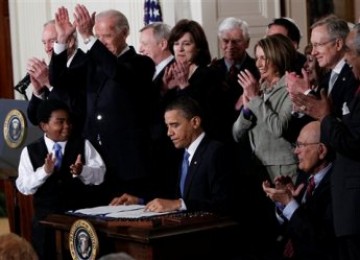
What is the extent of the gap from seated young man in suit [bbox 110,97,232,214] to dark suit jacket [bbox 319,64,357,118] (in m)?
0.62

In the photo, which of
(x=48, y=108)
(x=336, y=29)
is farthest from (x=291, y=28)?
(x=48, y=108)

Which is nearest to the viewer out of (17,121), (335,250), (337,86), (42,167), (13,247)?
(13,247)

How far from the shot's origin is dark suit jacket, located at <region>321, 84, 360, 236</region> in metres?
4.12

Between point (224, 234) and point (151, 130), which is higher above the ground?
point (151, 130)

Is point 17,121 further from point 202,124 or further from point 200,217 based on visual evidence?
point 200,217

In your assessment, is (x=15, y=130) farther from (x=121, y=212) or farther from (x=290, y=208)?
(x=290, y=208)

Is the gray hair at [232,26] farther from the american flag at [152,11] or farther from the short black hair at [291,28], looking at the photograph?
the american flag at [152,11]

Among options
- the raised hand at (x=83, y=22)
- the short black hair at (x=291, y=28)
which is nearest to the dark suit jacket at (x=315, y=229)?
the raised hand at (x=83, y=22)

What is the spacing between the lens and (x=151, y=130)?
5684 millimetres

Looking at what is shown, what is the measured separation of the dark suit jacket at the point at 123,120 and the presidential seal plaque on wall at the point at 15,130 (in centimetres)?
68

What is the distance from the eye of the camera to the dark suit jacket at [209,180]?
473 cm

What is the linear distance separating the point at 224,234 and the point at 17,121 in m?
2.08

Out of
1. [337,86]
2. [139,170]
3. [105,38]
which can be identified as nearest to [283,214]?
[337,86]

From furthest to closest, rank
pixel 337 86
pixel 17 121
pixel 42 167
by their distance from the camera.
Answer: pixel 17 121 < pixel 42 167 < pixel 337 86
